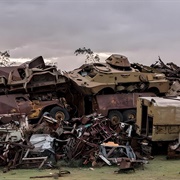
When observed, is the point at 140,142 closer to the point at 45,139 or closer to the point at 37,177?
the point at 45,139

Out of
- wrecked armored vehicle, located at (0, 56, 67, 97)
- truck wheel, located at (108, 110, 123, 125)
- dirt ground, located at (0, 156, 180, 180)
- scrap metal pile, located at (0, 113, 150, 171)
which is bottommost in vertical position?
dirt ground, located at (0, 156, 180, 180)

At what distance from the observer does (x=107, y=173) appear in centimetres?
994

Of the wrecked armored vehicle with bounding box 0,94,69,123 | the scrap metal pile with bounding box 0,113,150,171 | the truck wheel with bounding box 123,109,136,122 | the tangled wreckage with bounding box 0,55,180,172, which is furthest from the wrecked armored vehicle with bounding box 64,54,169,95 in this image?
the scrap metal pile with bounding box 0,113,150,171

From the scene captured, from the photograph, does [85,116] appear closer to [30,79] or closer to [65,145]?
[30,79]

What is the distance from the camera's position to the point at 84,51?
113ft

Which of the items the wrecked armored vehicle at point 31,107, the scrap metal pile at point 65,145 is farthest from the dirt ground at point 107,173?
the wrecked armored vehicle at point 31,107

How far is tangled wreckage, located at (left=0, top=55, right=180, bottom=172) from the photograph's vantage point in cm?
1111

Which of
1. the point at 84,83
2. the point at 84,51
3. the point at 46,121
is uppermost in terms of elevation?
the point at 84,51

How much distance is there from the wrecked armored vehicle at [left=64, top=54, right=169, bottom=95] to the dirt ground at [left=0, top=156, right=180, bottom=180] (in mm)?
6788

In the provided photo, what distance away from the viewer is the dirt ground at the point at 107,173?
935 cm

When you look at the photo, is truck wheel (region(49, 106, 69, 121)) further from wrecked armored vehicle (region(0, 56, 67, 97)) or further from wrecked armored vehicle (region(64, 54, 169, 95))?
wrecked armored vehicle (region(64, 54, 169, 95))

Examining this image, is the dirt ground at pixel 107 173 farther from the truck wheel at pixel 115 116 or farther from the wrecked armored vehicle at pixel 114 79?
the wrecked armored vehicle at pixel 114 79

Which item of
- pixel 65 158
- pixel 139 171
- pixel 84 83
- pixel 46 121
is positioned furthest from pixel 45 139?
pixel 84 83

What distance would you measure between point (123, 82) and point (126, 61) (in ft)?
4.33
